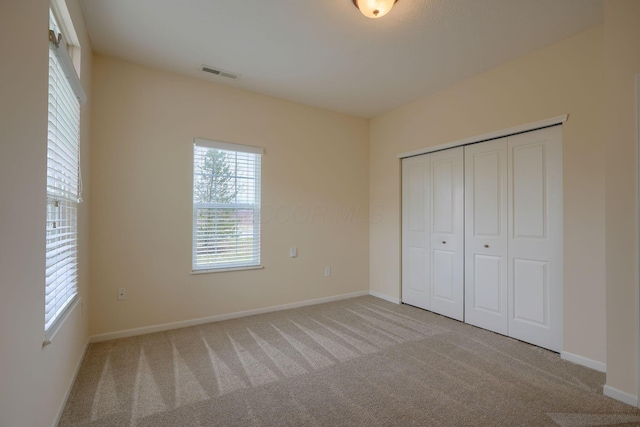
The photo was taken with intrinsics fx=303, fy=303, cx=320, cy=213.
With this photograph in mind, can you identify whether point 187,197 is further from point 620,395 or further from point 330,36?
point 620,395

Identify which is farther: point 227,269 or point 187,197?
point 227,269

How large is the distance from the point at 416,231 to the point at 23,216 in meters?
3.91

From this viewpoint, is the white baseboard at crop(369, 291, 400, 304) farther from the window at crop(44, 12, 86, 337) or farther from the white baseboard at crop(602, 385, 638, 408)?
the window at crop(44, 12, 86, 337)

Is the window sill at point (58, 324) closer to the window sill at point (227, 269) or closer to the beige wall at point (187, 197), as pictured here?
the beige wall at point (187, 197)

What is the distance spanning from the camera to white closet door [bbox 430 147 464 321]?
3652 mm

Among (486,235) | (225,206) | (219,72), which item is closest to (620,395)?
(486,235)

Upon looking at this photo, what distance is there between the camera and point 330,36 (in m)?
2.69

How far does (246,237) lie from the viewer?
12.7ft

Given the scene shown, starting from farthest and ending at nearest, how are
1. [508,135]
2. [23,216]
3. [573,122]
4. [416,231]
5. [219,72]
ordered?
1. [416,231]
2. [219,72]
3. [508,135]
4. [573,122]
5. [23,216]

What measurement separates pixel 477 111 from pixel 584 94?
3.16ft

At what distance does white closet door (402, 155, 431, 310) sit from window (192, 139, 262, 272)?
208 cm

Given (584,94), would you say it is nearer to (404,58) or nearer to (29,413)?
(404,58)

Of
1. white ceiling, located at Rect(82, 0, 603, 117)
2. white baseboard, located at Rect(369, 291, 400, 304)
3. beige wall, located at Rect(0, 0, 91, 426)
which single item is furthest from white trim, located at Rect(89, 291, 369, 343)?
white ceiling, located at Rect(82, 0, 603, 117)

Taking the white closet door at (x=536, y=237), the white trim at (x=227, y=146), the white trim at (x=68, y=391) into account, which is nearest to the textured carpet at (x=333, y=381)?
the white trim at (x=68, y=391)
